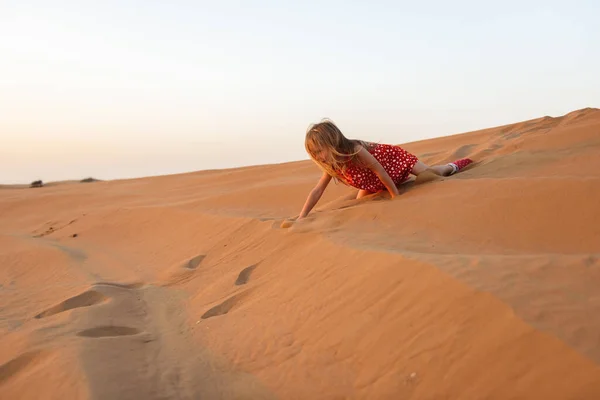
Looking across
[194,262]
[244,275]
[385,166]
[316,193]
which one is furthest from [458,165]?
[194,262]

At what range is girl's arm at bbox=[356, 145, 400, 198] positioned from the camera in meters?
5.18

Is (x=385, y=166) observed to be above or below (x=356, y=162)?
below

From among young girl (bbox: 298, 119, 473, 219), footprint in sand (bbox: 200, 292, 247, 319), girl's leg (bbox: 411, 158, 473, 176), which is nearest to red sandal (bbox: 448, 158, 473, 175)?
girl's leg (bbox: 411, 158, 473, 176)

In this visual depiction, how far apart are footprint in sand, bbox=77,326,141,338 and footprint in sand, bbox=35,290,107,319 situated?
790mm

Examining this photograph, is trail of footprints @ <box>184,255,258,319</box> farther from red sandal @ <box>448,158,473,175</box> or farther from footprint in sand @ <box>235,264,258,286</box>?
red sandal @ <box>448,158,473,175</box>

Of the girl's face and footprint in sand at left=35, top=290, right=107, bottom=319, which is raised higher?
the girl's face

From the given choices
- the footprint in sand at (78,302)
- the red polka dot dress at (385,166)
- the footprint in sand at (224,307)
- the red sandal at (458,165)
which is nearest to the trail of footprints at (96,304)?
the footprint in sand at (78,302)

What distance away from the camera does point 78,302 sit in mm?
4691

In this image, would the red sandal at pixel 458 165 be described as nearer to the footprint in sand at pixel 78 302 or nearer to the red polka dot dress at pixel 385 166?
the red polka dot dress at pixel 385 166

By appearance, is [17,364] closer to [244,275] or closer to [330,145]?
[244,275]

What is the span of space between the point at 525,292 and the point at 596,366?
57cm

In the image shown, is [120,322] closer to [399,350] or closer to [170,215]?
[399,350]

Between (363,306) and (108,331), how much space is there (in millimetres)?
1815

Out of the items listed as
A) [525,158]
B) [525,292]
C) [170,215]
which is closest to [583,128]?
[525,158]
